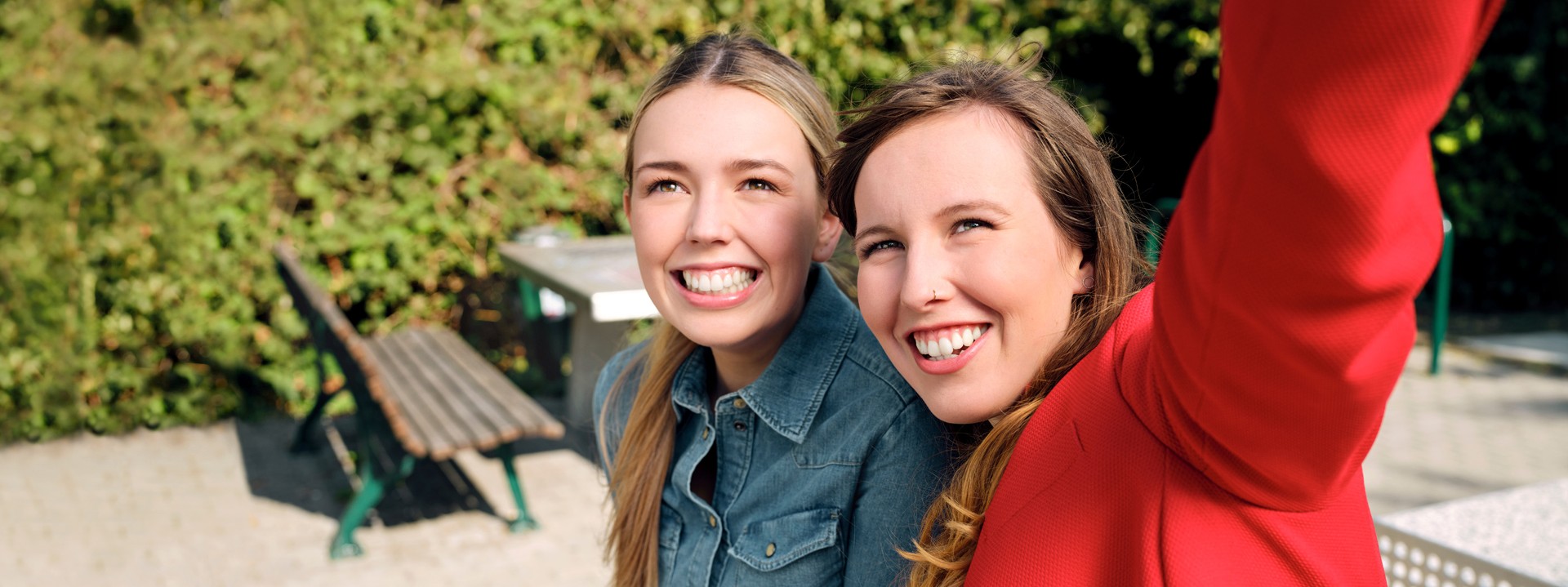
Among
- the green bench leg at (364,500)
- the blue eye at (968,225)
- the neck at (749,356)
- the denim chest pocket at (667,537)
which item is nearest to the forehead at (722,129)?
the neck at (749,356)

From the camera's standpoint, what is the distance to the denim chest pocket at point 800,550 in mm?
1527

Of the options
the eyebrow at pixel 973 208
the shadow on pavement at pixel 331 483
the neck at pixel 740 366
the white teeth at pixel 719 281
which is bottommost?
the shadow on pavement at pixel 331 483

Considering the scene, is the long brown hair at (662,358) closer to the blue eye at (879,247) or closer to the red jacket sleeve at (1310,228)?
the blue eye at (879,247)

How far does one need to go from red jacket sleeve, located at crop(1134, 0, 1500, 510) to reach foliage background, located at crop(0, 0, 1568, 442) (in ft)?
16.8

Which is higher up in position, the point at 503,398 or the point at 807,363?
the point at 807,363

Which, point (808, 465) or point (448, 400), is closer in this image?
point (808, 465)

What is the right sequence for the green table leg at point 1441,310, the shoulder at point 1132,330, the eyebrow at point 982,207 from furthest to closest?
the green table leg at point 1441,310 → the eyebrow at point 982,207 → the shoulder at point 1132,330

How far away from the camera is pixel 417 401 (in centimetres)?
433

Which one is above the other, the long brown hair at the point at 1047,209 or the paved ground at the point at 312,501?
the long brown hair at the point at 1047,209

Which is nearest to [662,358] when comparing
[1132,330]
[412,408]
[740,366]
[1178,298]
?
[740,366]

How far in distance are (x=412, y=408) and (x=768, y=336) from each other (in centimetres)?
291

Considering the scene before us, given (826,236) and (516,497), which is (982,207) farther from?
(516,497)

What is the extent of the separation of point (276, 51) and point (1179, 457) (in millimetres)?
5657

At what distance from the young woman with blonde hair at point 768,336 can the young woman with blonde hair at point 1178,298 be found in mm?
157
